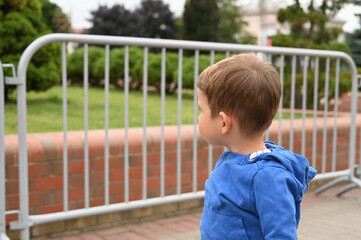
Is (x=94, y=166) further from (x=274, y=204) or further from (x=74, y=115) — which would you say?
(x=74, y=115)

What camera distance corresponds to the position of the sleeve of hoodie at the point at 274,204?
1.51m

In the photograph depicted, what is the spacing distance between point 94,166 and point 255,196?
2294 millimetres

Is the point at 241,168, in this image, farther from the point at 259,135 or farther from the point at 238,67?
the point at 238,67

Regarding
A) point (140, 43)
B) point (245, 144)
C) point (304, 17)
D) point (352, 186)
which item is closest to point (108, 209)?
point (140, 43)

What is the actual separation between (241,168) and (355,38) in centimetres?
1781

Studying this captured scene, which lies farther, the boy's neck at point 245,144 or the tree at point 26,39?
the tree at point 26,39

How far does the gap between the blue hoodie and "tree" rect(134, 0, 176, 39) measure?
35015 mm

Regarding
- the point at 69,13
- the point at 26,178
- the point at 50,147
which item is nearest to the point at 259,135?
the point at 26,178

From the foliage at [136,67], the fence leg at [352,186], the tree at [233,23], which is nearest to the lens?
the fence leg at [352,186]

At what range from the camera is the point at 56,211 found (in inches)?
140

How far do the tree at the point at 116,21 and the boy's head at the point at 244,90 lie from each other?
3227 centimetres

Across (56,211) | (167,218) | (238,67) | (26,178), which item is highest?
(238,67)

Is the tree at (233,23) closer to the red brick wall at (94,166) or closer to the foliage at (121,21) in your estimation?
the foliage at (121,21)

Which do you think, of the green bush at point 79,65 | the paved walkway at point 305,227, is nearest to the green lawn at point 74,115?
the paved walkway at point 305,227
